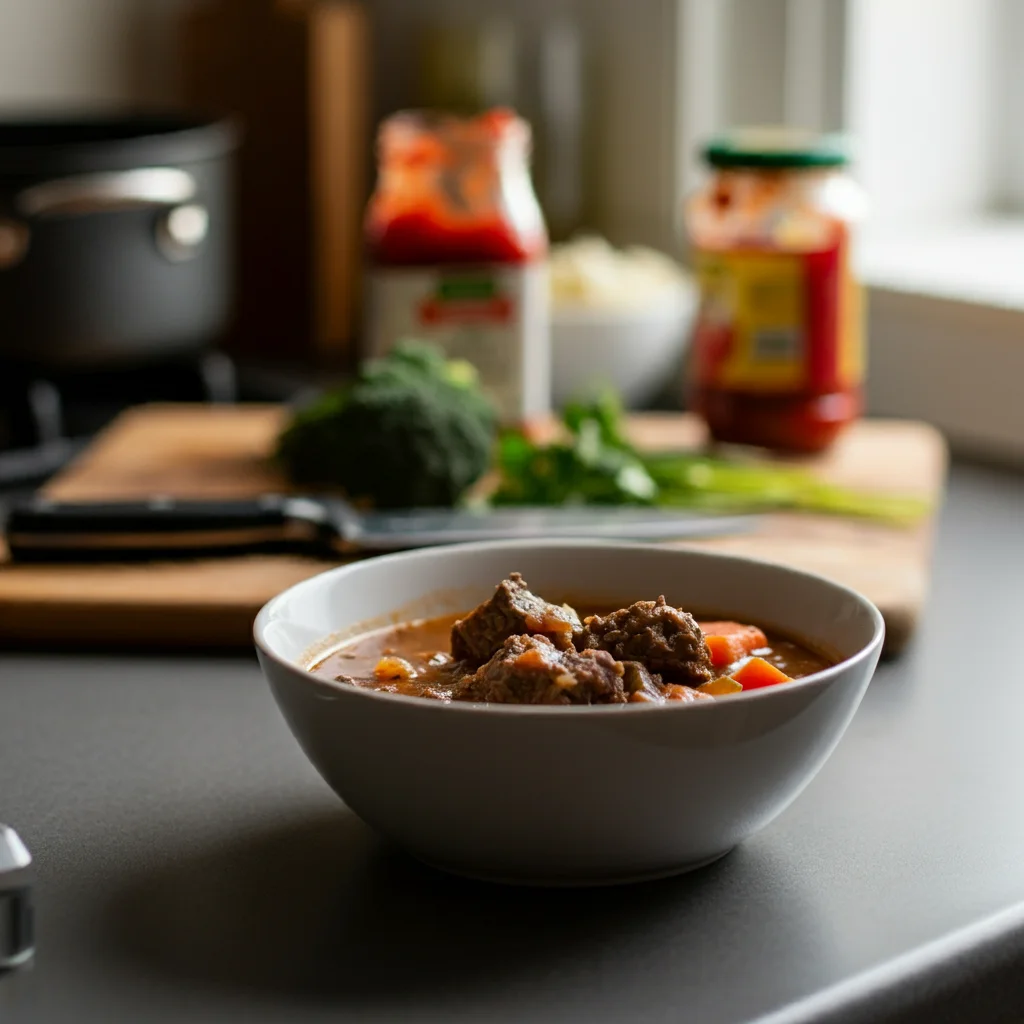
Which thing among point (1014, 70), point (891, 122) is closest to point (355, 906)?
point (891, 122)

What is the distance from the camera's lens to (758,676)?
0.91 m

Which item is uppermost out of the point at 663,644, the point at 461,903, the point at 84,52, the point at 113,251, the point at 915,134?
the point at 84,52

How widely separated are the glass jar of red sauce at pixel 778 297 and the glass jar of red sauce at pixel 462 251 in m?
0.19

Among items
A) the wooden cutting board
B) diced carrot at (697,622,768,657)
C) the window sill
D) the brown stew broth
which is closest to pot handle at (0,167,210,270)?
the wooden cutting board

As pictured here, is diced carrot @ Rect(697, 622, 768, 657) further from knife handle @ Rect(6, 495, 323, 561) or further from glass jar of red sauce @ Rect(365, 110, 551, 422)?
glass jar of red sauce @ Rect(365, 110, 551, 422)

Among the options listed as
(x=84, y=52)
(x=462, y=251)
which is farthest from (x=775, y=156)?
(x=84, y=52)

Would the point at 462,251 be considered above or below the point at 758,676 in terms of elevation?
above

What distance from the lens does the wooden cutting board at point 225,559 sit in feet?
4.22

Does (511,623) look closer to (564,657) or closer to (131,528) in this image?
(564,657)

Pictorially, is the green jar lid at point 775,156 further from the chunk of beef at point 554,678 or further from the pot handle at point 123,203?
the chunk of beef at point 554,678

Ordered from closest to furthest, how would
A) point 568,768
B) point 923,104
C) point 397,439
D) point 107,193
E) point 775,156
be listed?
point 568,768 → point 397,439 → point 775,156 → point 107,193 → point 923,104

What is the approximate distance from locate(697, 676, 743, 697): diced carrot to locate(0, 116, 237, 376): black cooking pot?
1221 mm

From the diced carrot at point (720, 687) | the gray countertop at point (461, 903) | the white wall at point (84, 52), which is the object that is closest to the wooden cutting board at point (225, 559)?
the gray countertop at point (461, 903)

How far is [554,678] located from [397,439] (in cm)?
78
